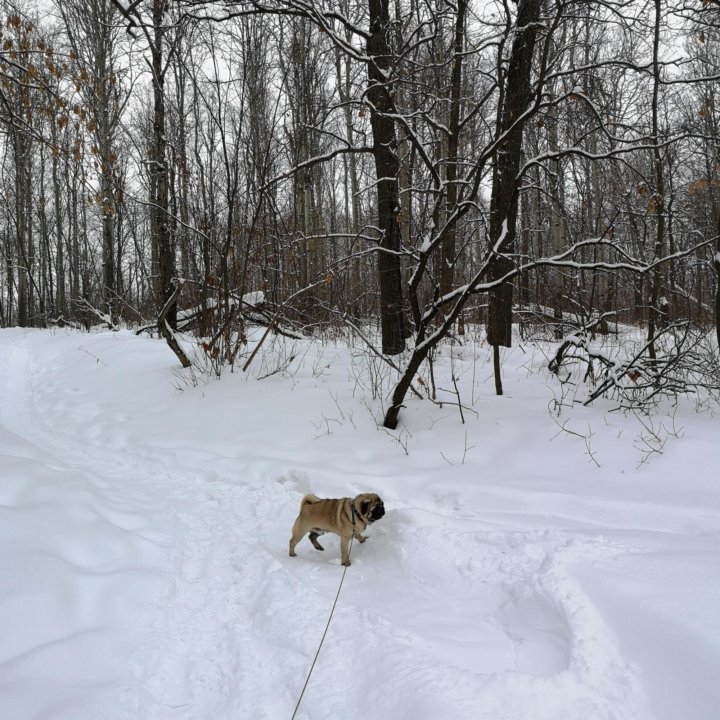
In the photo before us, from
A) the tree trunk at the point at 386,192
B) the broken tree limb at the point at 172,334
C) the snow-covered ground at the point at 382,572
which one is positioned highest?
the tree trunk at the point at 386,192

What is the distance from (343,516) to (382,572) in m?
0.42

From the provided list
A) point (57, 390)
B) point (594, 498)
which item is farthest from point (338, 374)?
point (57, 390)

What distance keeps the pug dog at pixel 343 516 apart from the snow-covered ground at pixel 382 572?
9.0 inches

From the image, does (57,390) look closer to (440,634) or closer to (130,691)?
(130,691)

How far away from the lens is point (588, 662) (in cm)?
205

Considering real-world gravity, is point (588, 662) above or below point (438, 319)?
below

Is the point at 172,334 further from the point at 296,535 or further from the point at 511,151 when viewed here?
the point at 511,151

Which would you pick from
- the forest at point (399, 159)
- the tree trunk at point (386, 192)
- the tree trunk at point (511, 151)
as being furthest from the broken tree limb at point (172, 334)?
the tree trunk at point (511, 151)

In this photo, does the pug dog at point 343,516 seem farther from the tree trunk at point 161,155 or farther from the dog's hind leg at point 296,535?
the tree trunk at point 161,155

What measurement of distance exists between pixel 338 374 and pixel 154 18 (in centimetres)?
583

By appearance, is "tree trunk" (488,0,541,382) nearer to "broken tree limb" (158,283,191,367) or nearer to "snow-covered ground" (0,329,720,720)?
"snow-covered ground" (0,329,720,720)

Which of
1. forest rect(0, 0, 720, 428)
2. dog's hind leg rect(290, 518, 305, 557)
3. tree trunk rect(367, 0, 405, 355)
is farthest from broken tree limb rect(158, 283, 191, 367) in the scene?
dog's hind leg rect(290, 518, 305, 557)

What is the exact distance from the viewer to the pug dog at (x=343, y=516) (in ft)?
10.5

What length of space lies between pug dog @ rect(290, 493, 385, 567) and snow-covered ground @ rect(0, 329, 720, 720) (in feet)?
0.75
